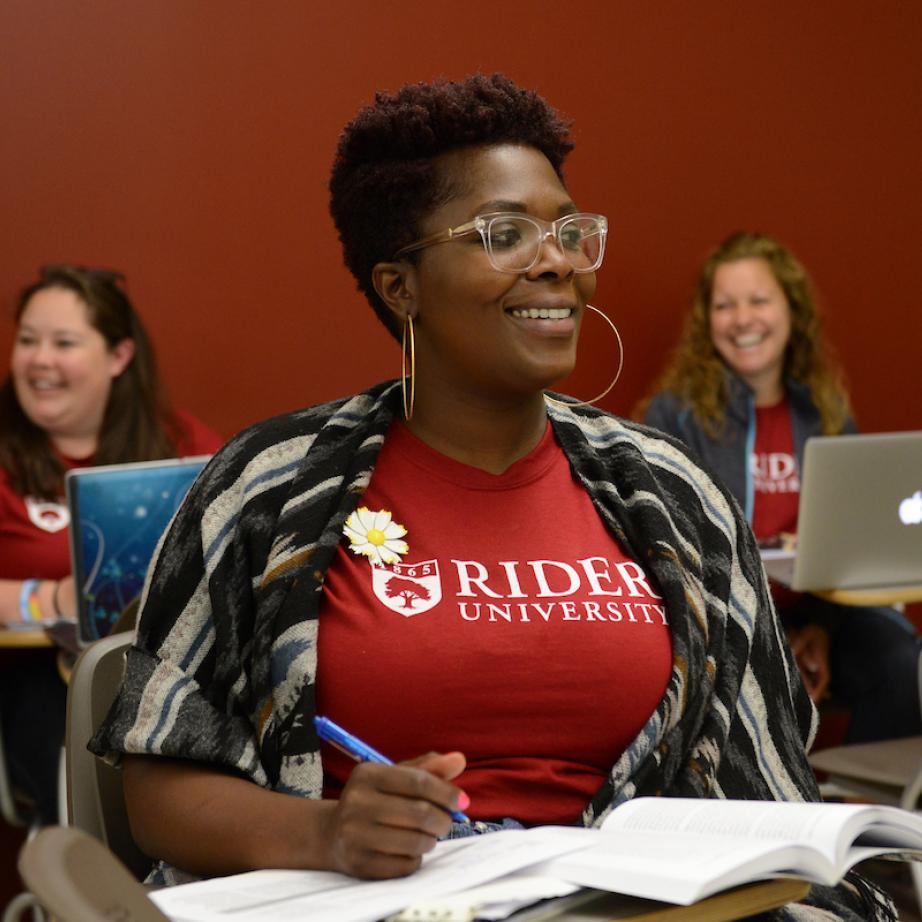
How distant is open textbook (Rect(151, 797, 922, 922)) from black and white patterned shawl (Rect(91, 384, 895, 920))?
208 millimetres

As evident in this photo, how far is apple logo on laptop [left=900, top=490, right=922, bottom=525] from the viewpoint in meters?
3.34

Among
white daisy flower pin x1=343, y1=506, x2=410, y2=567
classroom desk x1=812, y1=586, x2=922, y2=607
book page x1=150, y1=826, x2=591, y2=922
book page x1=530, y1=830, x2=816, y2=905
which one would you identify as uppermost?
white daisy flower pin x1=343, y1=506, x2=410, y2=567

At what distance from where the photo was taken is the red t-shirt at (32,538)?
342cm

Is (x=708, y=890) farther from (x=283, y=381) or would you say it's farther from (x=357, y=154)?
(x=283, y=381)

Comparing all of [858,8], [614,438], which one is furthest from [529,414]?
[858,8]

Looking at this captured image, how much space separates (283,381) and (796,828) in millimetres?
3002

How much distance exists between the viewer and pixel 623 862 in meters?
1.20

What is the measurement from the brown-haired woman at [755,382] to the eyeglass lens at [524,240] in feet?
7.69

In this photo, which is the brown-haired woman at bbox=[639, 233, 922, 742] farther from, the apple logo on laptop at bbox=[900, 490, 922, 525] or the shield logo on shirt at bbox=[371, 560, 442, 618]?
the shield logo on shirt at bbox=[371, 560, 442, 618]

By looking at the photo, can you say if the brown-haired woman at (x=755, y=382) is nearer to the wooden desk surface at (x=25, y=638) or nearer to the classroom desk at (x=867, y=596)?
the classroom desk at (x=867, y=596)

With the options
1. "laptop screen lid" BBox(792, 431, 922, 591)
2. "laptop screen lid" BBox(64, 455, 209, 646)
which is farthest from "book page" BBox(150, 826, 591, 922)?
"laptop screen lid" BBox(792, 431, 922, 591)

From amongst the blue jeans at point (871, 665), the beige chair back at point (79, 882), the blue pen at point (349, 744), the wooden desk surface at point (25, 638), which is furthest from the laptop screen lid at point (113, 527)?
the blue jeans at point (871, 665)

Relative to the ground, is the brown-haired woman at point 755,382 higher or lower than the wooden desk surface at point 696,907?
higher

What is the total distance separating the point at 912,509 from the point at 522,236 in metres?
1.99
